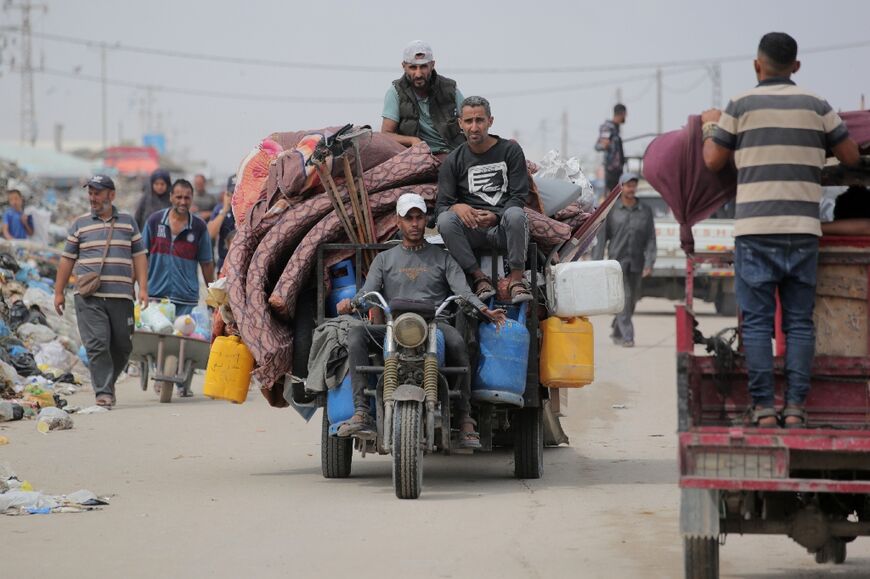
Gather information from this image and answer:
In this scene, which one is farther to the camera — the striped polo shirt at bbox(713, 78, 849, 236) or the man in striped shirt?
the man in striped shirt

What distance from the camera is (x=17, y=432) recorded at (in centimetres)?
1373

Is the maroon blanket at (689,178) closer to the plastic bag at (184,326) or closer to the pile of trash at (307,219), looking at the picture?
the pile of trash at (307,219)

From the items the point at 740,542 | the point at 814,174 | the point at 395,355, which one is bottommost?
the point at 740,542

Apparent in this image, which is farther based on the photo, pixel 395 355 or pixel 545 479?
pixel 545 479

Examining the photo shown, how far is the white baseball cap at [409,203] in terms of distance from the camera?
413 inches

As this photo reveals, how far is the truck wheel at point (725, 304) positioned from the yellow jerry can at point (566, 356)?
1820cm

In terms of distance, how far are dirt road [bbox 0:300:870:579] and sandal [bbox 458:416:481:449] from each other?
0.31 meters

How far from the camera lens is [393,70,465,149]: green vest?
12.2 metres

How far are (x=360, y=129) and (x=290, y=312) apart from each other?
4.54ft

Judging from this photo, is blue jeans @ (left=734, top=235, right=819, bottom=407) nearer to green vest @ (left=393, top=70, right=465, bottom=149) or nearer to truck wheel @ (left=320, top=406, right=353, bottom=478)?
truck wheel @ (left=320, top=406, right=353, bottom=478)

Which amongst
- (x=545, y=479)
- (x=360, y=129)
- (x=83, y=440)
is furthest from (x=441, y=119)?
(x=83, y=440)

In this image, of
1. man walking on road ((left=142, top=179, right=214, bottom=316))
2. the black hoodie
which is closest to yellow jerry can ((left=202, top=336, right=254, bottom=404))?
man walking on road ((left=142, top=179, right=214, bottom=316))

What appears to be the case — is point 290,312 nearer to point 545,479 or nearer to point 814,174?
point 545,479

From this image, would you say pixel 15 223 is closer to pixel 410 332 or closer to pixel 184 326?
pixel 184 326
